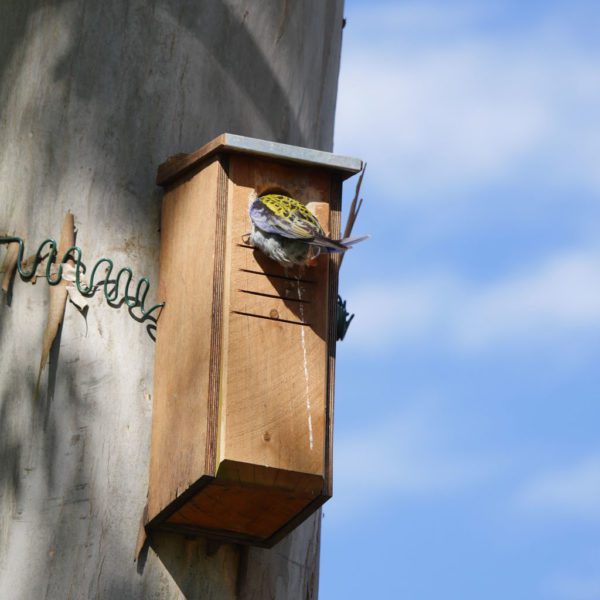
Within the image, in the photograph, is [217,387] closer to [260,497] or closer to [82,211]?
[260,497]

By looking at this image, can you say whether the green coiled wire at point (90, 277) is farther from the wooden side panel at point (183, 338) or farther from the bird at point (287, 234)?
the bird at point (287, 234)

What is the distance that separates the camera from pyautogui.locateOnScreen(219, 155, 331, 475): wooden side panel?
4180 millimetres

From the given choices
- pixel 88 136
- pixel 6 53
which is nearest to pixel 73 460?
pixel 88 136

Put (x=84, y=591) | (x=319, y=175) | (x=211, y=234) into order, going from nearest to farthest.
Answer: (x=84, y=591) < (x=211, y=234) < (x=319, y=175)

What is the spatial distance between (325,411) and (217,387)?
33 cm

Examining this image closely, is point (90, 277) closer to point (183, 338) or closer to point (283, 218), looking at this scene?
point (183, 338)

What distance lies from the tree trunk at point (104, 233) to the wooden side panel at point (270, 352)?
240 mm

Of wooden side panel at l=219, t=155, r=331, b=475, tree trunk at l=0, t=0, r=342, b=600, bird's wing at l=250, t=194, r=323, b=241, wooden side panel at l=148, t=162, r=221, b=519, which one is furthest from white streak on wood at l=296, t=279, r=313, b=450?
tree trunk at l=0, t=0, r=342, b=600

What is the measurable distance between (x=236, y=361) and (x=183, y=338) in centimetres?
16

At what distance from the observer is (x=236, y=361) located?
166 inches

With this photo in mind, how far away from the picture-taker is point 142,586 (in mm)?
4141

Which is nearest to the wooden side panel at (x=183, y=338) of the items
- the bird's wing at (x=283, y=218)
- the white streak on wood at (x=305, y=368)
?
the bird's wing at (x=283, y=218)

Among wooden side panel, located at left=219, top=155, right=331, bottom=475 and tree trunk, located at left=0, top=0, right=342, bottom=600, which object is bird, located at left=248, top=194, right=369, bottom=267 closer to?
wooden side panel, located at left=219, top=155, right=331, bottom=475

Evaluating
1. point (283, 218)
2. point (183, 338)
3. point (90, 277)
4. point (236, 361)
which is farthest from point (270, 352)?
point (90, 277)
